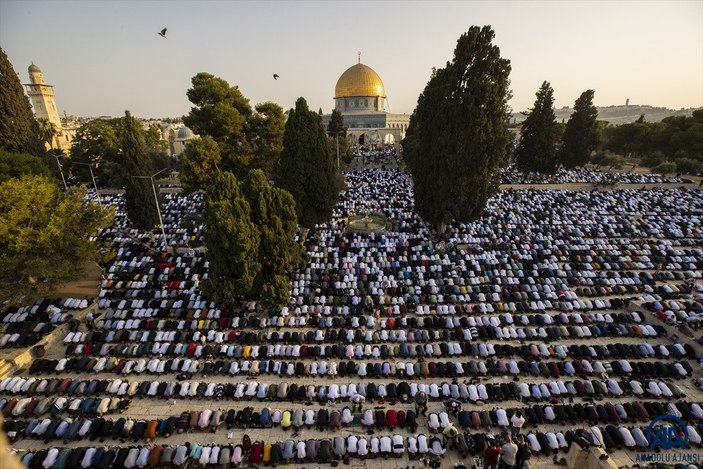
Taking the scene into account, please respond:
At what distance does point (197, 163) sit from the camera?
26719 millimetres

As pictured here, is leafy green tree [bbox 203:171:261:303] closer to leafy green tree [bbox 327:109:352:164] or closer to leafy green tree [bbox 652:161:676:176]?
leafy green tree [bbox 327:109:352:164]

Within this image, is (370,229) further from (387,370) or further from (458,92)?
(387,370)

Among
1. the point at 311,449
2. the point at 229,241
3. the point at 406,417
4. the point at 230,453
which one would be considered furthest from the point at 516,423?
the point at 229,241

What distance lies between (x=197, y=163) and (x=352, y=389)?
854 inches

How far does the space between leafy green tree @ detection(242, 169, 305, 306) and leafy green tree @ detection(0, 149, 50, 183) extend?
15.2 meters

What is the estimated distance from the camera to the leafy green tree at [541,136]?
136 ft

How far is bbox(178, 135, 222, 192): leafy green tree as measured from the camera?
26.5 meters

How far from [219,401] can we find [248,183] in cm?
1111

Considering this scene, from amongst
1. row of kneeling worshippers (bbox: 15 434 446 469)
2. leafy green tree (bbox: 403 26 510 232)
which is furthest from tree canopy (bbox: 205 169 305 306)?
leafy green tree (bbox: 403 26 510 232)

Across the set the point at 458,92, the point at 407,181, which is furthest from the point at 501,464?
the point at 407,181

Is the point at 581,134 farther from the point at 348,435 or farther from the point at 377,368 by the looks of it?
the point at 348,435

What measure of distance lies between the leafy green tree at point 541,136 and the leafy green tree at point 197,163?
124 ft

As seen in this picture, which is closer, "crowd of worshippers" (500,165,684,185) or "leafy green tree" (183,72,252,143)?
"leafy green tree" (183,72,252,143)

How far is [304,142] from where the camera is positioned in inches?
961
